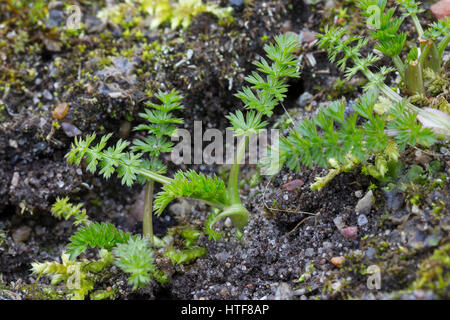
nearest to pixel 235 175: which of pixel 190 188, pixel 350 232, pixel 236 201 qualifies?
pixel 236 201

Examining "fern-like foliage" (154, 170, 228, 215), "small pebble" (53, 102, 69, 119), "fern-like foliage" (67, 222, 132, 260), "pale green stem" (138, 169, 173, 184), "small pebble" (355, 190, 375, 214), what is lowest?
"fern-like foliage" (67, 222, 132, 260)

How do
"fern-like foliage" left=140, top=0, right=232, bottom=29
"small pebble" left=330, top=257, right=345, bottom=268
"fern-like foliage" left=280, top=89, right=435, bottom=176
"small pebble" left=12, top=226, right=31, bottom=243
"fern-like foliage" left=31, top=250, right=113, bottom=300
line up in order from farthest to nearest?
"fern-like foliage" left=140, top=0, right=232, bottom=29 < "small pebble" left=12, top=226, right=31, bottom=243 < "fern-like foliage" left=31, top=250, right=113, bottom=300 < "small pebble" left=330, top=257, right=345, bottom=268 < "fern-like foliage" left=280, top=89, right=435, bottom=176

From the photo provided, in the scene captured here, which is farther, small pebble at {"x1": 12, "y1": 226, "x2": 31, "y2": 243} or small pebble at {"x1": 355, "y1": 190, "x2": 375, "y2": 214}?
small pebble at {"x1": 12, "y1": 226, "x2": 31, "y2": 243}

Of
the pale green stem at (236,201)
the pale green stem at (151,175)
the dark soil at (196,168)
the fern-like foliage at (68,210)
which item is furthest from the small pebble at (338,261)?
the fern-like foliage at (68,210)

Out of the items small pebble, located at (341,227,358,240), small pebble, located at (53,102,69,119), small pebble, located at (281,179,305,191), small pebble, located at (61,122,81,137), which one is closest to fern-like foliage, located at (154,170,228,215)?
small pebble, located at (281,179,305,191)

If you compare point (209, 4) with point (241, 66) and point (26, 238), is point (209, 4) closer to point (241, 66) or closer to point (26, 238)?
point (241, 66)

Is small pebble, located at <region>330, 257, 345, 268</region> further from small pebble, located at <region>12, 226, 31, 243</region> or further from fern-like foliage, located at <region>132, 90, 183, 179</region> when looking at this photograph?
small pebble, located at <region>12, 226, 31, 243</region>

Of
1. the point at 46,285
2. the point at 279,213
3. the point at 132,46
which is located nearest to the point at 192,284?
the point at 279,213

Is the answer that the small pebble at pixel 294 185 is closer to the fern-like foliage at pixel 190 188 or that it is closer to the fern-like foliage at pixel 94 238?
the fern-like foliage at pixel 190 188

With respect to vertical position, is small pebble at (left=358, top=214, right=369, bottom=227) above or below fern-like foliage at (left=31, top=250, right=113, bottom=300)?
above
